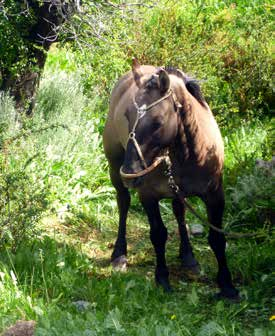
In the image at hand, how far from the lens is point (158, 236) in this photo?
19.4ft

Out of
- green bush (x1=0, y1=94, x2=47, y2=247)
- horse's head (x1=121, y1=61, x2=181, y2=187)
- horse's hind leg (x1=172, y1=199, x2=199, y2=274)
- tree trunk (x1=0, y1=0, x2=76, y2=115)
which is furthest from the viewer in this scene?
tree trunk (x1=0, y1=0, x2=76, y2=115)

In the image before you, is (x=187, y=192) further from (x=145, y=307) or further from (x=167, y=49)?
(x=167, y=49)

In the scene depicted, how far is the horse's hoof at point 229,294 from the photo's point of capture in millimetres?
5598

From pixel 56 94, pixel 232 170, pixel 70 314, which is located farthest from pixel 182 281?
pixel 56 94

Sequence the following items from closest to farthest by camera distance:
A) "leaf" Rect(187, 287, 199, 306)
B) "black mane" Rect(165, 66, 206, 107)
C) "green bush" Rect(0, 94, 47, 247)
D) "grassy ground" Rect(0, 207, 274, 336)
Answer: "grassy ground" Rect(0, 207, 274, 336)
"leaf" Rect(187, 287, 199, 306)
"black mane" Rect(165, 66, 206, 107)
"green bush" Rect(0, 94, 47, 247)

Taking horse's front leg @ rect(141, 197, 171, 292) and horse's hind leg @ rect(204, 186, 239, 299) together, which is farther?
horse's front leg @ rect(141, 197, 171, 292)

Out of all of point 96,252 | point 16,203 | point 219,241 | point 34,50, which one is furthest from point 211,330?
point 34,50

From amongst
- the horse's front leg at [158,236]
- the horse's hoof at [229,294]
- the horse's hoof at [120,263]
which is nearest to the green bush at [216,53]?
the horse's hoof at [120,263]

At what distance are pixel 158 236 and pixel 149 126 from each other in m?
1.22

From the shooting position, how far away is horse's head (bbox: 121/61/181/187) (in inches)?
198

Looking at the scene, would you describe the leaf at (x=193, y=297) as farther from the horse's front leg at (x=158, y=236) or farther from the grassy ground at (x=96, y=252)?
the horse's front leg at (x=158, y=236)

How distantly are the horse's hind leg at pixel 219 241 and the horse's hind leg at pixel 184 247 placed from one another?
638mm

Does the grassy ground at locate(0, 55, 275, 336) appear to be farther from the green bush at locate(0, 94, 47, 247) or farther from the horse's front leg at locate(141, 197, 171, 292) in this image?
the horse's front leg at locate(141, 197, 171, 292)

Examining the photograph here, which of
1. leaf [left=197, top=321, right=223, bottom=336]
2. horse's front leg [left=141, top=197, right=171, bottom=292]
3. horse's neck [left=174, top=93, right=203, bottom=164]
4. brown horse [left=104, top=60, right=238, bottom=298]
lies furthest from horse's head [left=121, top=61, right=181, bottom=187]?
leaf [left=197, top=321, right=223, bottom=336]
